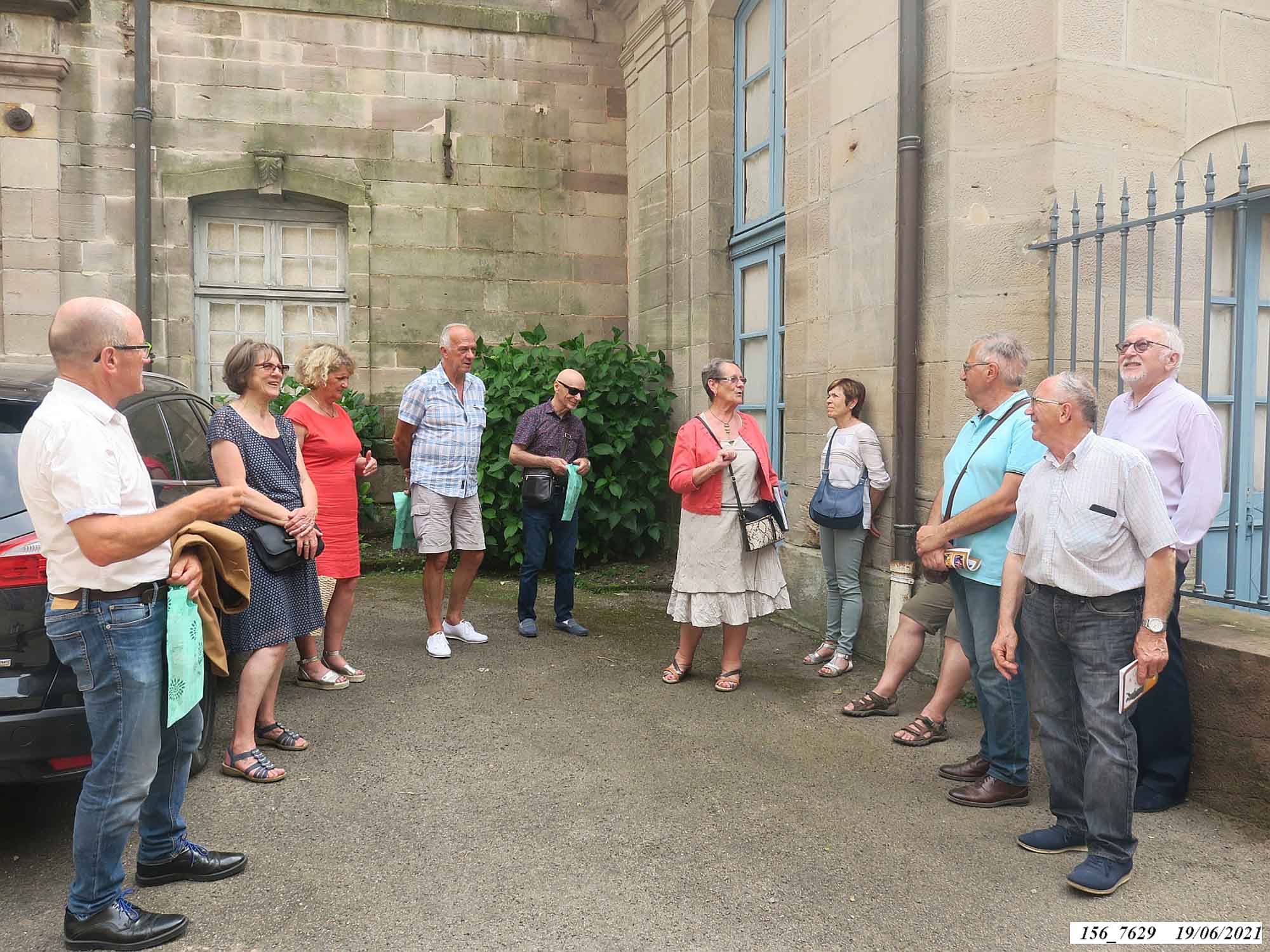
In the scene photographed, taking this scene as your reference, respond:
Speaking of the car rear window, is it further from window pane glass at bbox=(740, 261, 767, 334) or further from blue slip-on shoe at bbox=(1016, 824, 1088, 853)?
window pane glass at bbox=(740, 261, 767, 334)

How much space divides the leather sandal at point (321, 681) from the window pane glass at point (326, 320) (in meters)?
5.09

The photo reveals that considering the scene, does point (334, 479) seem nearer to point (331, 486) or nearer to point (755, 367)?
point (331, 486)

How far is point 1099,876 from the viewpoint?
3148 mm

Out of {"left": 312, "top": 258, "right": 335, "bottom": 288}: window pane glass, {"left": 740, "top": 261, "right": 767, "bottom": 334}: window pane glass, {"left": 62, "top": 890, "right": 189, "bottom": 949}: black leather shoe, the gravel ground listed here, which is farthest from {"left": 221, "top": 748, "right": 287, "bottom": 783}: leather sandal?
{"left": 312, "top": 258, "right": 335, "bottom": 288}: window pane glass

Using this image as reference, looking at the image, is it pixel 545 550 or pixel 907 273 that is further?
pixel 545 550

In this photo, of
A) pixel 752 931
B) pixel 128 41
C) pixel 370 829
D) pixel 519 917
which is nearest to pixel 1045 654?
pixel 752 931

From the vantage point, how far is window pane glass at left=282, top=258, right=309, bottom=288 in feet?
31.5

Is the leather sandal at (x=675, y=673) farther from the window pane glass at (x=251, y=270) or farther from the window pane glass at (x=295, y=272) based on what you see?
the window pane glass at (x=251, y=270)

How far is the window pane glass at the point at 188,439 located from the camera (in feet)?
14.5

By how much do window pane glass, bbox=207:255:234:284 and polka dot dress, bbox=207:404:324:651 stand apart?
5815 millimetres

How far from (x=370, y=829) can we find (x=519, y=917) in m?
0.89

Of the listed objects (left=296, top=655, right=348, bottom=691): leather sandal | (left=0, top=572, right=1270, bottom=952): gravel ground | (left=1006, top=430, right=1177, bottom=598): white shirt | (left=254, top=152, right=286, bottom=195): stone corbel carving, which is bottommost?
(left=0, top=572, right=1270, bottom=952): gravel ground

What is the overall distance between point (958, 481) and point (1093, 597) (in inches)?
39.7

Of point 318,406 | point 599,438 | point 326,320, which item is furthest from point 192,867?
point 326,320
